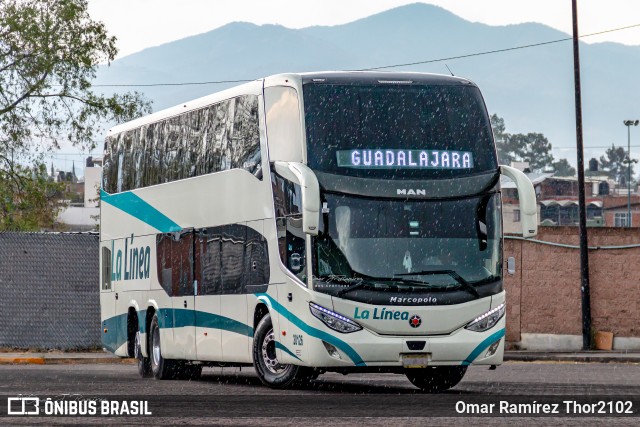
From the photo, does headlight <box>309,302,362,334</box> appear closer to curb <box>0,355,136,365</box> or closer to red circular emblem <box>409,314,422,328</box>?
red circular emblem <box>409,314,422,328</box>

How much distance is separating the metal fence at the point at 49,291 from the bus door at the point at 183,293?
9388mm

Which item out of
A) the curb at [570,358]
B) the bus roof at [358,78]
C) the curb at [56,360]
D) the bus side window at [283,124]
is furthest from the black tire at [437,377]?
the curb at [56,360]

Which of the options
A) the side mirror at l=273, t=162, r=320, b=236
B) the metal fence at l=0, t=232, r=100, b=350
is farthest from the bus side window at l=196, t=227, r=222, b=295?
the metal fence at l=0, t=232, r=100, b=350

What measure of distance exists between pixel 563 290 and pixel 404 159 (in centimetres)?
1691

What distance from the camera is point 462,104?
19.1 meters

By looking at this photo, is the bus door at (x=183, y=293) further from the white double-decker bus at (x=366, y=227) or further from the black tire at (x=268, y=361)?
the black tire at (x=268, y=361)

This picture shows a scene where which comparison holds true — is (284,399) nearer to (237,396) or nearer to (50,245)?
(237,396)

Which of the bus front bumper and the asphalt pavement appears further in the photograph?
the asphalt pavement

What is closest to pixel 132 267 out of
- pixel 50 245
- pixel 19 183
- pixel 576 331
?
pixel 50 245

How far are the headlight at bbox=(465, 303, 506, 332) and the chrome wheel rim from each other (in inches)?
111

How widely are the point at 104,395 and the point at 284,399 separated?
7.79ft

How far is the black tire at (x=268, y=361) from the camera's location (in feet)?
62.6

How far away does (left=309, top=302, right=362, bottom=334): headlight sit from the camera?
17938mm

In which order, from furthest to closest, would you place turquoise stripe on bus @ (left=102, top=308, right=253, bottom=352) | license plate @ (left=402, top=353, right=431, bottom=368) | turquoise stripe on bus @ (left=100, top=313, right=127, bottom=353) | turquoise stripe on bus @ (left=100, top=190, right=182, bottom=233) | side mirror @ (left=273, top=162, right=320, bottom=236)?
turquoise stripe on bus @ (left=100, top=313, right=127, bottom=353) → turquoise stripe on bus @ (left=100, top=190, right=182, bottom=233) → turquoise stripe on bus @ (left=102, top=308, right=253, bottom=352) → license plate @ (left=402, top=353, right=431, bottom=368) → side mirror @ (left=273, top=162, right=320, bottom=236)
